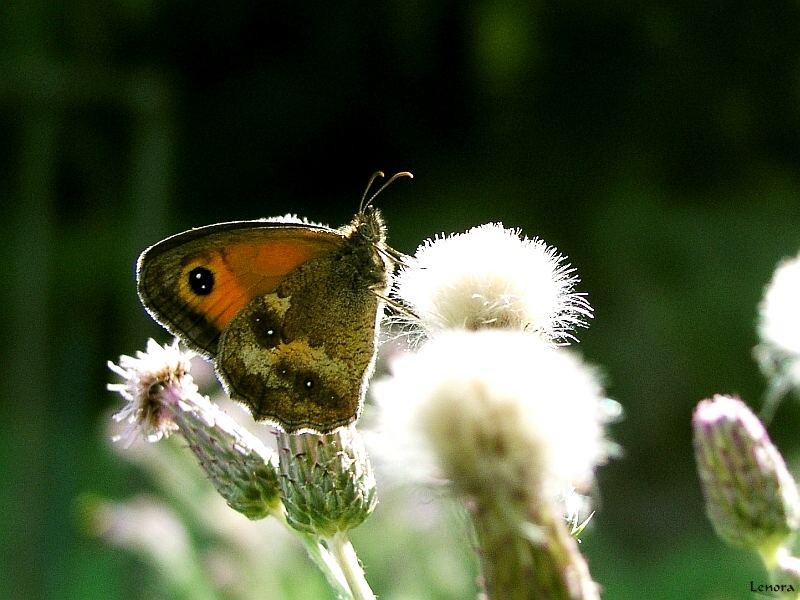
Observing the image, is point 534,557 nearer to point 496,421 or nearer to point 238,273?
point 496,421

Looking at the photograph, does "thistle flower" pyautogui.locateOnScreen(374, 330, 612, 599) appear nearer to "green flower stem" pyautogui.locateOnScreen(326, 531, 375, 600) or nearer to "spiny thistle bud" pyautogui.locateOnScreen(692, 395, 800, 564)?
"green flower stem" pyautogui.locateOnScreen(326, 531, 375, 600)

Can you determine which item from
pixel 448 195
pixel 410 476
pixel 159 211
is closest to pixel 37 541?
pixel 159 211

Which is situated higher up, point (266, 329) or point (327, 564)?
point (266, 329)

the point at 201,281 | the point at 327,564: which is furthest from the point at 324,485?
the point at 201,281

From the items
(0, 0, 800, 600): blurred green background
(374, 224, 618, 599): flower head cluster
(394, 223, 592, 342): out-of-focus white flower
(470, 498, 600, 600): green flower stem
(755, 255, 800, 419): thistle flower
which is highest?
(0, 0, 800, 600): blurred green background

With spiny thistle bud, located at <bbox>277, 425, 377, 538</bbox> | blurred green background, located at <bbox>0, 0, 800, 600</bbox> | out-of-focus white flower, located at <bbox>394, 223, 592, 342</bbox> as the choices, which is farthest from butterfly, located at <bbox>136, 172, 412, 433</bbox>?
blurred green background, located at <bbox>0, 0, 800, 600</bbox>
